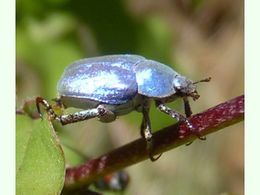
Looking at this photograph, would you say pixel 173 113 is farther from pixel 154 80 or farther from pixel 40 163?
pixel 40 163

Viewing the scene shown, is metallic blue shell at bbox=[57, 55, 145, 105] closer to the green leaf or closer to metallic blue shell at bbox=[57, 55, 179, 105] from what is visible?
metallic blue shell at bbox=[57, 55, 179, 105]

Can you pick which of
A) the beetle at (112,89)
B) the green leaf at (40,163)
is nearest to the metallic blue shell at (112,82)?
the beetle at (112,89)

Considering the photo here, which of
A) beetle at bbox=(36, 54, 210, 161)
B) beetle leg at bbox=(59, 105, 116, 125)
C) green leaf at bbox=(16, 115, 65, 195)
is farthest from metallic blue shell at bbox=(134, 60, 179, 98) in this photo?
green leaf at bbox=(16, 115, 65, 195)
